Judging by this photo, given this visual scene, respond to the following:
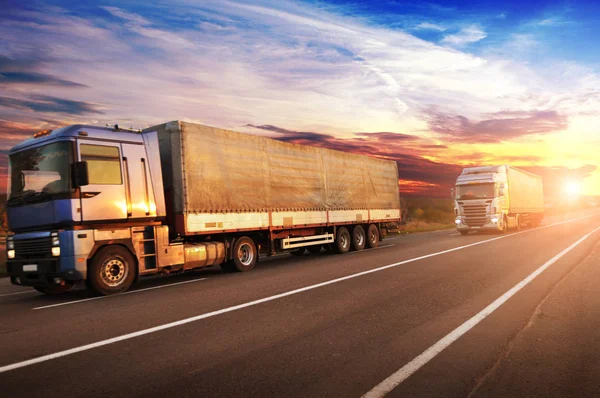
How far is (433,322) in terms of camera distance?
22.2 ft

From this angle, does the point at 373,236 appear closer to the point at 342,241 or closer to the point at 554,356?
the point at 342,241

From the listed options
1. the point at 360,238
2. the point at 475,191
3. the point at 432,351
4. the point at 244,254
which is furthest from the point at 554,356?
the point at 475,191

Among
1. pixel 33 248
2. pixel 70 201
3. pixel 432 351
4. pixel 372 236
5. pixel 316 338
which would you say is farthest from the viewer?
pixel 372 236

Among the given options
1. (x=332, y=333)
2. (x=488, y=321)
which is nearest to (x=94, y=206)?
(x=332, y=333)

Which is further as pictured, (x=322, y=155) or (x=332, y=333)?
(x=322, y=155)

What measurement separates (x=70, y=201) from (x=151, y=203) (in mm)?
1864

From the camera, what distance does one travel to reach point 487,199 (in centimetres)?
2723

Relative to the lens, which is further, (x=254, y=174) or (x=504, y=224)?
(x=504, y=224)

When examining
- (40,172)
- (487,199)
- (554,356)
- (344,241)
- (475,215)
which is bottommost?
(554,356)

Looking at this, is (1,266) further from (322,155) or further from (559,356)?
(559,356)

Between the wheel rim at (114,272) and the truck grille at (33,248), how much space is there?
1.04 metres

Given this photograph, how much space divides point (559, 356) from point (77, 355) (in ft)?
16.7

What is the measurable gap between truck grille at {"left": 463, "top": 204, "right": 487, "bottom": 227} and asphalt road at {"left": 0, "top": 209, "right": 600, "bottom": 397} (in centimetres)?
1626

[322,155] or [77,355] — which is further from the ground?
[322,155]
